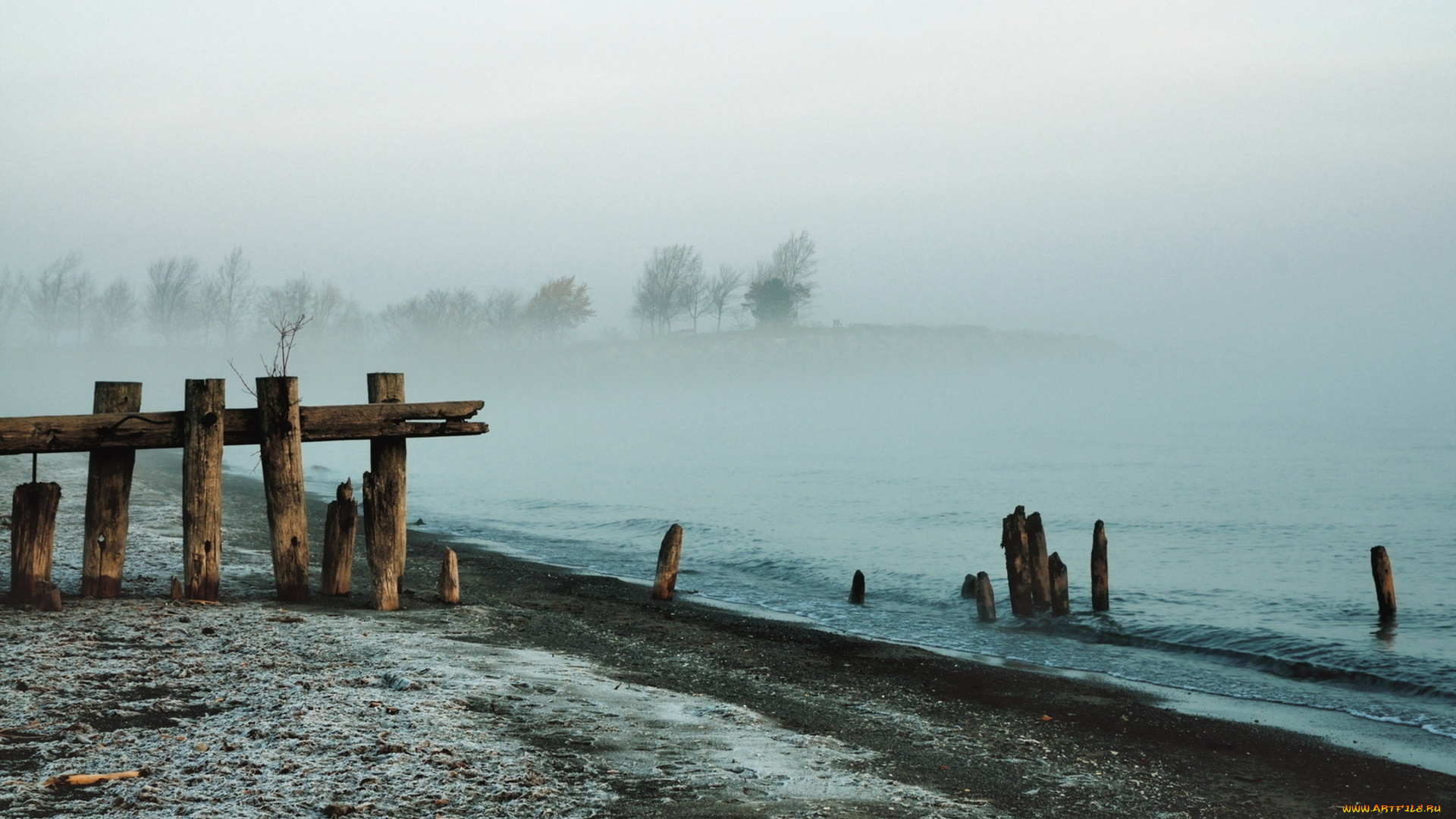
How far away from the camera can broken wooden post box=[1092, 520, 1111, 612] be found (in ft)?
56.7

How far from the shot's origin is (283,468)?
11.3 meters

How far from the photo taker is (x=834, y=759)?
23.8 feet

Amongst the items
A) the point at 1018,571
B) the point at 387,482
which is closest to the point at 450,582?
the point at 387,482

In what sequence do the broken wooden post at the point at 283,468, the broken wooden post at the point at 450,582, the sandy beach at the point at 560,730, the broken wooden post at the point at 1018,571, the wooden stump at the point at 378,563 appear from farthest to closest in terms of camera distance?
the broken wooden post at the point at 1018,571
the broken wooden post at the point at 450,582
the wooden stump at the point at 378,563
the broken wooden post at the point at 283,468
the sandy beach at the point at 560,730

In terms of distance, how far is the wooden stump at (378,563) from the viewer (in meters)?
12.0

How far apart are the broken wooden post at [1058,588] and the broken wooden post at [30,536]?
13.3m

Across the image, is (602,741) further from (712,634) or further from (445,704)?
(712,634)

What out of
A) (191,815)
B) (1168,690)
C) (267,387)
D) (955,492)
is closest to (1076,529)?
(955,492)

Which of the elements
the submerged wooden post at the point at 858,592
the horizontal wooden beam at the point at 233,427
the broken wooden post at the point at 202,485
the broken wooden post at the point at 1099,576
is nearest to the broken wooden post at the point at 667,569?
the submerged wooden post at the point at 858,592

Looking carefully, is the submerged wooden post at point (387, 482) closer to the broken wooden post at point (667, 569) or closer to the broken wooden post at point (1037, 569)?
the broken wooden post at point (667, 569)

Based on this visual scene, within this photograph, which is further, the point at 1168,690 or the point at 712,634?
the point at 712,634

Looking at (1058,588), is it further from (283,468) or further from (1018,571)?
(283,468)

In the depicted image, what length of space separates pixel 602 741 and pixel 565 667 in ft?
8.98

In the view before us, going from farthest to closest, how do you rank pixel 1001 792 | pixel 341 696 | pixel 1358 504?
pixel 1358 504 → pixel 341 696 → pixel 1001 792
